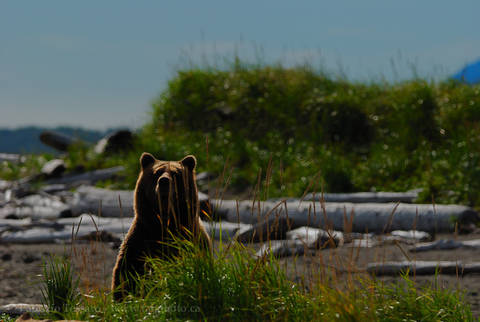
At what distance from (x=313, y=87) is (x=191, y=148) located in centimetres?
485

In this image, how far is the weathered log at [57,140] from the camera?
58.9ft

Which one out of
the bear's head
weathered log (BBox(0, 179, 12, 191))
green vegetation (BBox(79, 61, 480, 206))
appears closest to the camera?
the bear's head

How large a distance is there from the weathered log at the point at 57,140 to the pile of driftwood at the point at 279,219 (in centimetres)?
443

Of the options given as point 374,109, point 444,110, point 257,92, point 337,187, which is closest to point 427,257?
point 337,187

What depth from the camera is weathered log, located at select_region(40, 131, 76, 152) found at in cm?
1795

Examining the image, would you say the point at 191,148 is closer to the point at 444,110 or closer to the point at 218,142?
the point at 218,142

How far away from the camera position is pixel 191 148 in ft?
46.7

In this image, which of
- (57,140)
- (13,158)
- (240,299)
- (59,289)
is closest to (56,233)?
(59,289)

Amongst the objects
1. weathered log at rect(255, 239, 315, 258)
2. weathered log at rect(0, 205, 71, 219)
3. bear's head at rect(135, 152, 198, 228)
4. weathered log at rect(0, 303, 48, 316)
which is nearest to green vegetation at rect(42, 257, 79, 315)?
weathered log at rect(0, 303, 48, 316)

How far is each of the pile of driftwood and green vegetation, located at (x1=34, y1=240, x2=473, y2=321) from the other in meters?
2.53

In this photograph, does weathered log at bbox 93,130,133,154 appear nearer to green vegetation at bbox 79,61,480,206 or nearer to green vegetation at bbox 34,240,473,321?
green vegetation at bbox 79,61,480,206

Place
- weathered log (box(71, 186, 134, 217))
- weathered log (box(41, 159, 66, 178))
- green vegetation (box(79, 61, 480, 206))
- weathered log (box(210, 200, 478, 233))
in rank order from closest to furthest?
weathered log (box(210, 200, 478, 233)) → weathered log (box(71, 186, 134, 217)) → green vegetation (box(79, 61, 480, 206)) → weathered log (box(41, 159, 66, 178))

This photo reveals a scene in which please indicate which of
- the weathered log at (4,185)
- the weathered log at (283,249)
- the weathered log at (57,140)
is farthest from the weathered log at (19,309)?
the weathered log at (57,140)

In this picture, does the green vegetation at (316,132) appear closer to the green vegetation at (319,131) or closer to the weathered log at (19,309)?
the green vegetation at (319,131)
